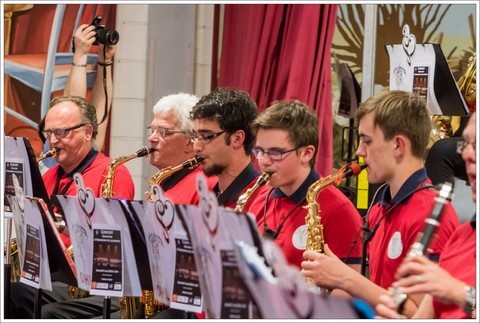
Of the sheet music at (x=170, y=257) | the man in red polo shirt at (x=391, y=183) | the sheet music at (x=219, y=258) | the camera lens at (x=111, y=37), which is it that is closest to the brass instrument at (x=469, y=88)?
the man in red polo shirt at (x=391, y=183)

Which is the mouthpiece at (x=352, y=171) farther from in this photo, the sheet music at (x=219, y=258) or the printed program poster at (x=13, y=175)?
the printed program poster at (x=13, y=175)

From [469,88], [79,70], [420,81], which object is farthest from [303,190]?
[79,70]

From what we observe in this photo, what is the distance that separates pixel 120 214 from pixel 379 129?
0.88 metres

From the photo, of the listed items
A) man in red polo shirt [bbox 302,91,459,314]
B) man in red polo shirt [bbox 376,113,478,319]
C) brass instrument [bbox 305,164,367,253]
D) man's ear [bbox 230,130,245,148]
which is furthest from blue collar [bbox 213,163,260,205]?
man in red polo shirt [bbox 376,113,478,319]

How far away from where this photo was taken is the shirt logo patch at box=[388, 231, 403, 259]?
3002 millimetres

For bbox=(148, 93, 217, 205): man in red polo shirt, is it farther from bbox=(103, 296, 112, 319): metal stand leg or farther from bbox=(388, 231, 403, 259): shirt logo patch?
bbox=(388, 231, 403, 259): shirt logo patch

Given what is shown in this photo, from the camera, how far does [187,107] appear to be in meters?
4.70

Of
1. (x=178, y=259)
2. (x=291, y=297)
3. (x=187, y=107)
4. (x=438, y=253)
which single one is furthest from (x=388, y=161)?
(x=187, y=107)

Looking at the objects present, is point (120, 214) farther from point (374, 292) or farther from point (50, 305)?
point (50, 305)

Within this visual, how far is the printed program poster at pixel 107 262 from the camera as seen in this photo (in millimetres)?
3227

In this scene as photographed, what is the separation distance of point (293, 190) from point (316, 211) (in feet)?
0.67

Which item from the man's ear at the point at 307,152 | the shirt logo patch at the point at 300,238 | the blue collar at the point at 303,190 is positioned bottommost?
the shirt logo patch at the point at 300,238

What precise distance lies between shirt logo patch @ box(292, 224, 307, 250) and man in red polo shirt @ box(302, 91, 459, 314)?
0.32m

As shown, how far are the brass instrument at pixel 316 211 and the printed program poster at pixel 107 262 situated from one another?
664mm
